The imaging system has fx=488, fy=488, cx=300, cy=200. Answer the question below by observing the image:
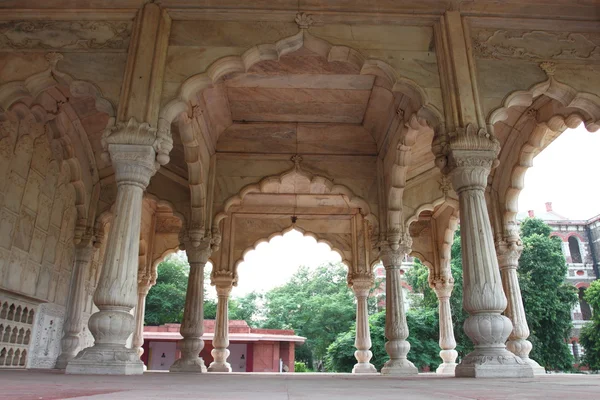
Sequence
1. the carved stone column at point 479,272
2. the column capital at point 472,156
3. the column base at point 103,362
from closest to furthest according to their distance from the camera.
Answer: the column base at point 103,362
the carved stone column at point 479,272
the column capital at point 472,156

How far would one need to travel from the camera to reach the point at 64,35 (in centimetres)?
736

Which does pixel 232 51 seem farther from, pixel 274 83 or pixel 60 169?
pixel 60 169

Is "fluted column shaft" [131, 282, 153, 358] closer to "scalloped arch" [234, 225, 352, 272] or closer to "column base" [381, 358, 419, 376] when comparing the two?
"scalloped arch" [234, 225, 352, 272]

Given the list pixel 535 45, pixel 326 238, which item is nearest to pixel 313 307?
pixel 326 238

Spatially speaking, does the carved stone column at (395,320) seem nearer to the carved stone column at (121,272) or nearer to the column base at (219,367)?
the column base at (219,367)

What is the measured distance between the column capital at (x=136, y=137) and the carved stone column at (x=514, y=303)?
24.8 ft

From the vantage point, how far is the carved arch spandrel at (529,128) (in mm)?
7359

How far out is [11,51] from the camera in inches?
285

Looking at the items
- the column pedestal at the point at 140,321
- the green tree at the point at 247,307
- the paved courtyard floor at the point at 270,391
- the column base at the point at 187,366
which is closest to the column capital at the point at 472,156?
the paved courtyard floor at the point at 270,391

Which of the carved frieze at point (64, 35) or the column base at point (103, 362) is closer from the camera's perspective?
the column base at point (103, 362)

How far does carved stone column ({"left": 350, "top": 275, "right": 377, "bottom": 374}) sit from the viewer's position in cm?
1425

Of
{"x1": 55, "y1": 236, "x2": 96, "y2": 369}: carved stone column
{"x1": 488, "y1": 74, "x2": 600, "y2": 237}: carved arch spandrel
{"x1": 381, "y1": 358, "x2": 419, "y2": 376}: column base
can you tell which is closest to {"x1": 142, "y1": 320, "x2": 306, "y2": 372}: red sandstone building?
{"x1": 55, "y1": 236, "x2": 96, "y2": 369}: carved stone column

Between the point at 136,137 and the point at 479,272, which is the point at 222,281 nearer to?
the point at 136,137

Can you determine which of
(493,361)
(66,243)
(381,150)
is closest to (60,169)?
(66,243)
